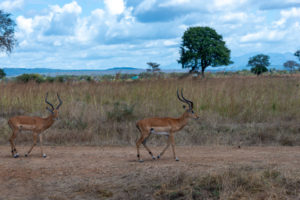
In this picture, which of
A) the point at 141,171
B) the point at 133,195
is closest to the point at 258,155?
the point at 141,171

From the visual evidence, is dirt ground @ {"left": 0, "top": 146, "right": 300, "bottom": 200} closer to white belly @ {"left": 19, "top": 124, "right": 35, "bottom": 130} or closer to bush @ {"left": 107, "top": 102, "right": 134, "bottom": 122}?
white belly @ {"left": 19, "top": 124, "right": 35, "bottom": 130}

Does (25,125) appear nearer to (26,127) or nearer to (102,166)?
(26,127)

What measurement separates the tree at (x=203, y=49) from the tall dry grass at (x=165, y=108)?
68.7ft

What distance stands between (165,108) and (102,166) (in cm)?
592

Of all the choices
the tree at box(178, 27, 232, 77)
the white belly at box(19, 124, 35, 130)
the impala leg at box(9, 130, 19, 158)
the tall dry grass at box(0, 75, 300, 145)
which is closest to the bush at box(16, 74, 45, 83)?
the tall dry grass at box(0, 75, 300, 145)

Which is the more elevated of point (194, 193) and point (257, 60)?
point (257, 60)

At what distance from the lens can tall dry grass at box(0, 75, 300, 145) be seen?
1043 centimetres

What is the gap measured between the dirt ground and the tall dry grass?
1.01m

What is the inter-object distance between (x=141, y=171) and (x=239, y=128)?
4.92 metres

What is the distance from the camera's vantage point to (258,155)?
827 cm

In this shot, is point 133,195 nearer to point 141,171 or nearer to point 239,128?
point 141,171

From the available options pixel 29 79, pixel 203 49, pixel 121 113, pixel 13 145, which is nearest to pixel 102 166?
pixel 13 145

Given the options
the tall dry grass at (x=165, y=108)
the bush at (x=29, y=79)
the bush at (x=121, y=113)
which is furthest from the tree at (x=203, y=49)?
the bush at (x=121, y=113)

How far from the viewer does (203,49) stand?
125 feet
